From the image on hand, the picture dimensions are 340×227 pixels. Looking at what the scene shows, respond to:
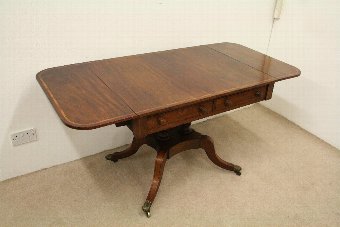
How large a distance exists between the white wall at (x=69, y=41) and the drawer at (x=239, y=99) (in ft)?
2.33

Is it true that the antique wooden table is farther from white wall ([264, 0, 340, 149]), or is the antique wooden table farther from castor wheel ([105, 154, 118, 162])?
white wall ([264, 0, 340, 149])

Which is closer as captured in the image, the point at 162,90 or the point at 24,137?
the point at 162,90

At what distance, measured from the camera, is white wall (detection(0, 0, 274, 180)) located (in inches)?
61.9

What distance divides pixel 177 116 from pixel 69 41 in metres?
0.77

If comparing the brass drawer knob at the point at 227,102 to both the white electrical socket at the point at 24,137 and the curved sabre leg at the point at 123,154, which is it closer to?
the curved sabre leg at the point at 123,154

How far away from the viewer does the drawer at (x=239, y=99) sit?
4.93 ft

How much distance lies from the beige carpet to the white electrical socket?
0.24 m

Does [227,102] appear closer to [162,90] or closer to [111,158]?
[162,90]

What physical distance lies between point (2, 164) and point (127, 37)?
1.04m

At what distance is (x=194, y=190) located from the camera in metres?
1.83

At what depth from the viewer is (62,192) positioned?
5.87 ft

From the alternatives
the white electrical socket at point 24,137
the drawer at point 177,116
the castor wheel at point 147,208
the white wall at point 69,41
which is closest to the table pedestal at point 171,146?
the castor wheel at point 147,208

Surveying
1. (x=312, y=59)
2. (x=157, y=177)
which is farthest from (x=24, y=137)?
(x=312, y=59)

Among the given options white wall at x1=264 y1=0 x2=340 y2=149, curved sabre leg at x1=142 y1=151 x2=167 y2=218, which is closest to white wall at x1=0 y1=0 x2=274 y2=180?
white wall at x1=264 y1=0 x2=340 y2=149
